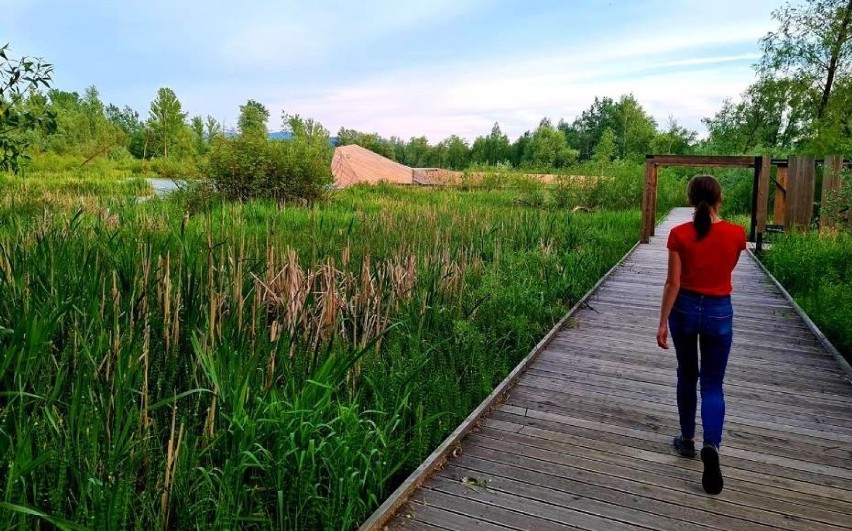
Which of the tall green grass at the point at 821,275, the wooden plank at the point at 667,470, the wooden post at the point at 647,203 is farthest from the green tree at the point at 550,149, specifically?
the wooden plank at the point at 667,470

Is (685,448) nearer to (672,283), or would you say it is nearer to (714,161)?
(672,283)

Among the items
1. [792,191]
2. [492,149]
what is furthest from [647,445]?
[492,149]

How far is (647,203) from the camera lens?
36.6 feet

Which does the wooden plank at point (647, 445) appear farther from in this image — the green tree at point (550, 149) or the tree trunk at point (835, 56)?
the green tree at point (550, 149)

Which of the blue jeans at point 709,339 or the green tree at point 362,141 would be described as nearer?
the blue jeans at point 709,339

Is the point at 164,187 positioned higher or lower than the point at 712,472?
higher

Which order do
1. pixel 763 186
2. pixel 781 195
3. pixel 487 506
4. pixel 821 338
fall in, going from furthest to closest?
pixel 781 195 < pixel 763 186 < pixel 821 338 < pixel 487 506

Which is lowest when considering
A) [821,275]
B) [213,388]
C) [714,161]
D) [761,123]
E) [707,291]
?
[821,275]

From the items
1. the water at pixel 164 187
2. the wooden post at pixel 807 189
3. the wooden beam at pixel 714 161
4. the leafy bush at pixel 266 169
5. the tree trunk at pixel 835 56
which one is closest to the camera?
the wooden beam at pixel 714 161

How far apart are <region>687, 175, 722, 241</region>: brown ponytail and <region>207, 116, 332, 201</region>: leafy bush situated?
11253 mm

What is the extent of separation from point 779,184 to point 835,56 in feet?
45.8

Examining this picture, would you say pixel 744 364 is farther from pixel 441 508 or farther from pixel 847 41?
pixel 847 41

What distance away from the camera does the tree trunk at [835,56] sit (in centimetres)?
1995

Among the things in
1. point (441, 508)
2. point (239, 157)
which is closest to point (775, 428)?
point (441, 508)
